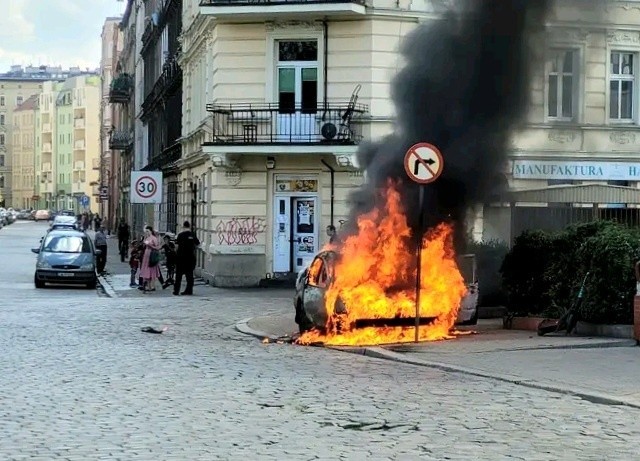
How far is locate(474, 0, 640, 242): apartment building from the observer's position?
55.0 feet

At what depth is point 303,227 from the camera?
2752 centimetres

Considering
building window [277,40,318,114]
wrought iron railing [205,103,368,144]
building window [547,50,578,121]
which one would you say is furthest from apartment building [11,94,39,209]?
building window [547,50,578,121]

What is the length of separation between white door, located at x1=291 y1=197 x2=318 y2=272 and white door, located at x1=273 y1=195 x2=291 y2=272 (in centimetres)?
14

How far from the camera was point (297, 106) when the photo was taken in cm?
2717

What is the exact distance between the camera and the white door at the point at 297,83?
88.5 ft

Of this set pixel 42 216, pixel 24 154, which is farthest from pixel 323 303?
pixel 24 154

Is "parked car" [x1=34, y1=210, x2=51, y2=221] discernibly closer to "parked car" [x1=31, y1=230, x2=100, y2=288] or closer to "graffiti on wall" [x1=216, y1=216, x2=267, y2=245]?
"parked car" [x1=31, y1=230, x2=100, y2=288]

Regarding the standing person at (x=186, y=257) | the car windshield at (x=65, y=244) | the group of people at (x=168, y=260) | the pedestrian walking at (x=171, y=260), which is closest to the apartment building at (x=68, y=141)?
the car windshield at (x=65, y=244)

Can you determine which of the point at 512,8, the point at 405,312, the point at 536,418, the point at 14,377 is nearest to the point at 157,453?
the point at 536,418

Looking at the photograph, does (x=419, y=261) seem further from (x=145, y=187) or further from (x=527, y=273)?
(x=145, y=187)

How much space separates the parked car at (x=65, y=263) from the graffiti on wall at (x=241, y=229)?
4248mm

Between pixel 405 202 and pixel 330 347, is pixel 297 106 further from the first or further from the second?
pixel 330 347


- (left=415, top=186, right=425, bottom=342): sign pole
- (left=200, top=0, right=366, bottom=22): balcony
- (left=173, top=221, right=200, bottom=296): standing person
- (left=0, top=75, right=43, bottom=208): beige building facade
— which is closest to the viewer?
(left=415, top=186, right=425, bottom=342): sign pole

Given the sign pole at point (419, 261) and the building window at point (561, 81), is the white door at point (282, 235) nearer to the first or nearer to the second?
the building window at point (561, 81)
